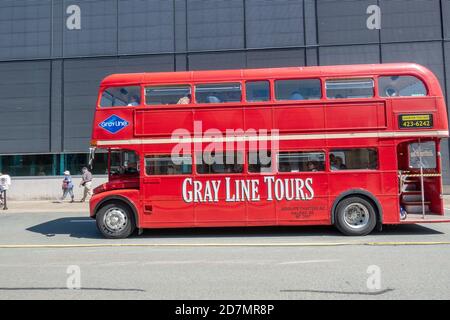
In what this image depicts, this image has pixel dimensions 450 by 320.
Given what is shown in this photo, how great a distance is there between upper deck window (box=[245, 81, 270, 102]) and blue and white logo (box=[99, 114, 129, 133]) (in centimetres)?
A: 300

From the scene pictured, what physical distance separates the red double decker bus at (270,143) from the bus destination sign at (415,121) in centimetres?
2

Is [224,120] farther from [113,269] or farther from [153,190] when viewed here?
[113,269]

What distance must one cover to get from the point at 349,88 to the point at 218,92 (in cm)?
307

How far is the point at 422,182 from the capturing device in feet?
30.2

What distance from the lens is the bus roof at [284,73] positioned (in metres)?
9.10

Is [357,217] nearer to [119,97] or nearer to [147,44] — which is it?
[119,97]

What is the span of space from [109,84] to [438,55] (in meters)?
17.0

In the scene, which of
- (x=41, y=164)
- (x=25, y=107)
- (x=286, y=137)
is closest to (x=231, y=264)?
(x=286, y=137)

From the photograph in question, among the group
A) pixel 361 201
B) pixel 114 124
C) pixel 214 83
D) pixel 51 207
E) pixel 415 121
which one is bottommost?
pixel 51 207

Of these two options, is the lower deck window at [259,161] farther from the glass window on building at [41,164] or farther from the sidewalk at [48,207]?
the glass window on building at [41,164]

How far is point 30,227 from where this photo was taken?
11570 millimetres

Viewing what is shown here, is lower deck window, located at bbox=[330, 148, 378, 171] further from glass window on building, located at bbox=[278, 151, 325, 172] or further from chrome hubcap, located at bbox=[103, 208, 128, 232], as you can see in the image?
chrome hubcap, located at bbox=[103, 208, 128, 232]

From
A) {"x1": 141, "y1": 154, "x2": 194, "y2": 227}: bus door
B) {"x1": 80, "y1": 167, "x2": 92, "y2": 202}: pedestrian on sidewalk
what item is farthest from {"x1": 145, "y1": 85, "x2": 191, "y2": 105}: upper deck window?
{"x1": 80, "y1": 167, "x2": 92, "y2": 202}: pedestrian on sidewalk

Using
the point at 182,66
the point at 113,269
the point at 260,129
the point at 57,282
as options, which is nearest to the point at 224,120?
the point at 260,129
